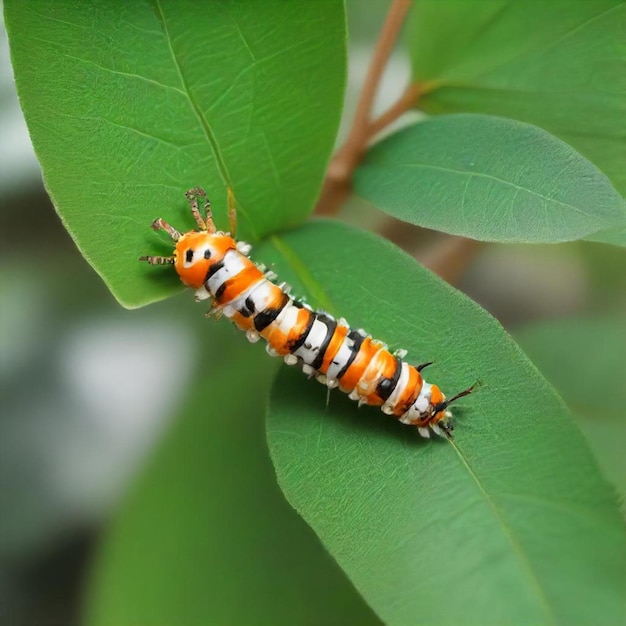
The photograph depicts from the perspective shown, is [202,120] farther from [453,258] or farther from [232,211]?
[453,258]

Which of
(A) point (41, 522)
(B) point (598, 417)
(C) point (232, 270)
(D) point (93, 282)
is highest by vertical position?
(D) point (93, 282)

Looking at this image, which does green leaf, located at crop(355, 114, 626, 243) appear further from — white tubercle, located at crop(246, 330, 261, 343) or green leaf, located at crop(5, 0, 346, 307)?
white tubercle, located at crop(246, 330, 261, 343)

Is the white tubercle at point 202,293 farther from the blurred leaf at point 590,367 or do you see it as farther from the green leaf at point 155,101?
the blurred leaf at point 590,367

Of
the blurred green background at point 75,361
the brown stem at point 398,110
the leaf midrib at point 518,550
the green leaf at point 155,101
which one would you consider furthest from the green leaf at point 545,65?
the blurred green background at point 75,361

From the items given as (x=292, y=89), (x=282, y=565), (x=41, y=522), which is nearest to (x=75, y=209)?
(x=292, y=89)

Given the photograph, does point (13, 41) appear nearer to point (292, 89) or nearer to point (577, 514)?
point (292, 89)

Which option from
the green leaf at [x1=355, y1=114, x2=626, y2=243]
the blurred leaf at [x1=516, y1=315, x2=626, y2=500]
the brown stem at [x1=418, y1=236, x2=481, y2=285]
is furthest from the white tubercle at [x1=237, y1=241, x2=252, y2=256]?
the blurred leaf at [x1=516, y1=315, x2=626, y2=500]
